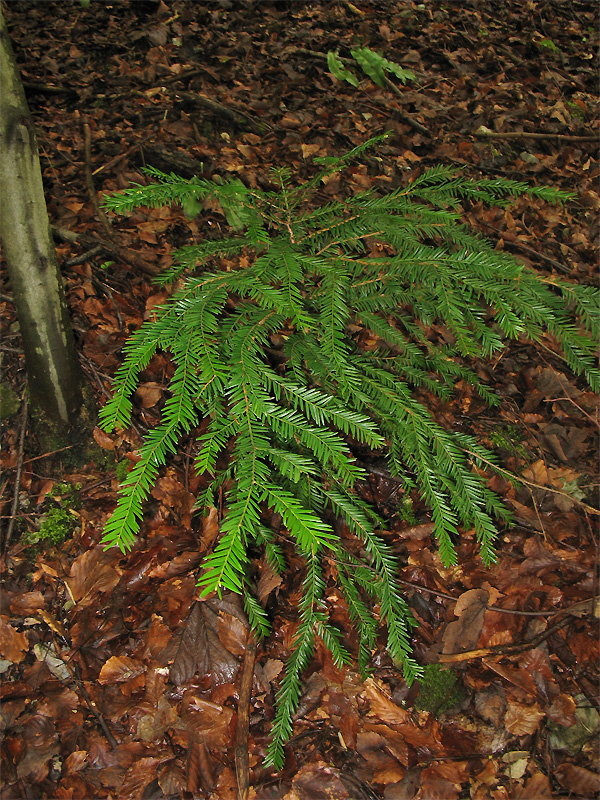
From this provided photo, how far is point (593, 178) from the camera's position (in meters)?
4.81

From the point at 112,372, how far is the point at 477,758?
2.35 metres

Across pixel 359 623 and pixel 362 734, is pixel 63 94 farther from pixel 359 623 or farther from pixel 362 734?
pixel 362 734

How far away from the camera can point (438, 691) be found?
202cm

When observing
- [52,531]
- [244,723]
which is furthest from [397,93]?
[244,723]

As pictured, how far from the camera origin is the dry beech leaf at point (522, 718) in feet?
6.40

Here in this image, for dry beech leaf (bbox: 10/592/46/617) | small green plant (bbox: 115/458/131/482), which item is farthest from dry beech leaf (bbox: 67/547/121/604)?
small green plant (bbox: 115/458/131/482)

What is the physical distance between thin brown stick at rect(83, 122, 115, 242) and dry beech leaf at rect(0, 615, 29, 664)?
2.22 metres

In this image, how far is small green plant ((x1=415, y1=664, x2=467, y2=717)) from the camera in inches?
78.8

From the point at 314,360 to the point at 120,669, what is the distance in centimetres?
150

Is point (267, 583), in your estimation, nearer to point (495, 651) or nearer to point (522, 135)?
point (495, 651)

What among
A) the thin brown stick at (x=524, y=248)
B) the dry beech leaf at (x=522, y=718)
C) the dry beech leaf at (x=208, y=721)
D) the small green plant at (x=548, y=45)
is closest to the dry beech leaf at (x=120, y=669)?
the dry beech leaf at (x=208, y=721)

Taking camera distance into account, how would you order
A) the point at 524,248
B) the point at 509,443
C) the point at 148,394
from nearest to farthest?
the point at 148,394 → the point at 509,443 → the point at 524,248

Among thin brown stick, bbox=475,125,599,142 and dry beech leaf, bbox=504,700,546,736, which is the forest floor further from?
thin brown stick, bbox=475,125,599,142

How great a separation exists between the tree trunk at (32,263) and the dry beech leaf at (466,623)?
201 centimetres
